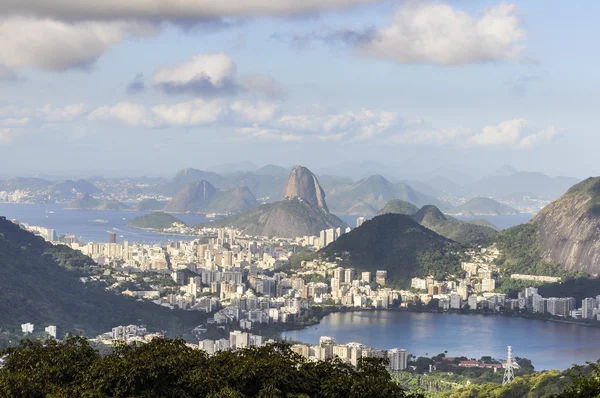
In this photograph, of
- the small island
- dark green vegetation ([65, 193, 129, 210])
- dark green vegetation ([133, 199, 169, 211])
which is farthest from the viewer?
dark green vegetation ([65, 193, 129, 210])

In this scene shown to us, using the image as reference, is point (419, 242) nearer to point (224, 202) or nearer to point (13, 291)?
point (13, 291)

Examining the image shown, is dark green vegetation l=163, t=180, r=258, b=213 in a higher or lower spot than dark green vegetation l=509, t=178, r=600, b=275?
higher

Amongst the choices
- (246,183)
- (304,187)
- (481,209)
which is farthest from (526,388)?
(246,183)

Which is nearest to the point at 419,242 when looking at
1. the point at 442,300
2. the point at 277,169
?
the point at 442,300

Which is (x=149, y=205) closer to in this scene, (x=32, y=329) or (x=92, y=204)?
(x=92, y=204)

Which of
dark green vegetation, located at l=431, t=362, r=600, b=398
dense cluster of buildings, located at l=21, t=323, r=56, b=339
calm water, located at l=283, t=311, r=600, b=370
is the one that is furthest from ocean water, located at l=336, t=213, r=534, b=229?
dark green vegetation, located at l=431, t=362, r=600, b=398

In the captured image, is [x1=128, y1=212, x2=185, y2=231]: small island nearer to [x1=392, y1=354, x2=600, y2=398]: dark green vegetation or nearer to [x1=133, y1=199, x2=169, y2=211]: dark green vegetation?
[x1=133, y1=199, x2=169, y2=211]: dark green vegetation

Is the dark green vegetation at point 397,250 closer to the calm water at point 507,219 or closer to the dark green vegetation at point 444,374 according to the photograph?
the dark green vegetation at point 444,374
